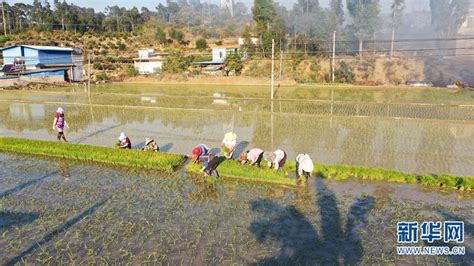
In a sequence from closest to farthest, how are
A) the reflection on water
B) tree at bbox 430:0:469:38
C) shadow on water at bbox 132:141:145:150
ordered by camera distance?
the reflection on water → shadow on water at bbox 132:141:145:150 → tree at bbox 430:0:469:38

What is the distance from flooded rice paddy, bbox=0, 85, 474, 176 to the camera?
12.0 metres

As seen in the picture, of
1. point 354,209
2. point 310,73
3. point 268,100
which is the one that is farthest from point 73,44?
point 354,209

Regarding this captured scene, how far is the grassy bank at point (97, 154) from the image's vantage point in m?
10.6

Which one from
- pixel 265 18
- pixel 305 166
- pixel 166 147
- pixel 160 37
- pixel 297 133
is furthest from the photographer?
pixel 160 37

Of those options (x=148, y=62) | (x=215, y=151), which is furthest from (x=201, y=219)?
(x=148, y=62)

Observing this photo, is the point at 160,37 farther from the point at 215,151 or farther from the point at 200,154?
the point at 200,154

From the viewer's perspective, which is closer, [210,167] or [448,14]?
[210,167]

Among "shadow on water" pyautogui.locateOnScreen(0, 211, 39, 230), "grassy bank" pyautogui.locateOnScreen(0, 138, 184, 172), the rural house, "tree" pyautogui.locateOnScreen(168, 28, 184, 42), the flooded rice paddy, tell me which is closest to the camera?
"shadow on water" pyautogui.locateOnScreen(0, 211, 39, 230)

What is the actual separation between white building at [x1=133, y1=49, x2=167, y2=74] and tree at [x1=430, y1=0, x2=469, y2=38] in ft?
150

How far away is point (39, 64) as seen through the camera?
3778 centimetres

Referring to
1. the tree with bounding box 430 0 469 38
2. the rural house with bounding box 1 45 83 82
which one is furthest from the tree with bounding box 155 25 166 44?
the tree with bounding box 430 0 469 38

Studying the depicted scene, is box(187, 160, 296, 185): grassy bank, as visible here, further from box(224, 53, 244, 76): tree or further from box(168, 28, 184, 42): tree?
box(168, 28, 184, 42): tree

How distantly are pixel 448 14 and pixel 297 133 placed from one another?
57.4 metres

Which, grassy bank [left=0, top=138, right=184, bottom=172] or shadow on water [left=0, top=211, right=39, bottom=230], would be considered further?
grassy bank [left=0, top=138, right=184, bottom=172]
